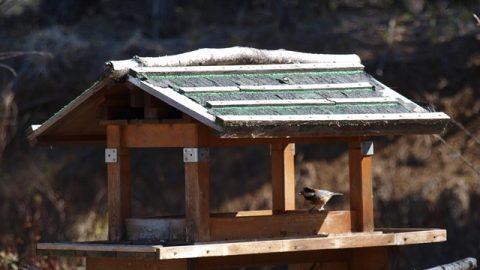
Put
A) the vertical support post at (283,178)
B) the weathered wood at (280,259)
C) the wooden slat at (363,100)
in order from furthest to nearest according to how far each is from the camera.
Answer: the vertical support post at (283,178)
the wooden slat at (363,100)
the weathered wood at (280,259)

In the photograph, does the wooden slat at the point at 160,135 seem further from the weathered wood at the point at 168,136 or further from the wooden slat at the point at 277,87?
the wooden slat at the point at 277,87

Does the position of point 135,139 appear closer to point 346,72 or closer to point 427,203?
point 346,72

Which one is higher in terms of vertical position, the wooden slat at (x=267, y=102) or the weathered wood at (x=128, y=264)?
the wooden slat at (x=267, y=102)

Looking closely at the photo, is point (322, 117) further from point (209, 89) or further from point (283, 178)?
point (283, 178)

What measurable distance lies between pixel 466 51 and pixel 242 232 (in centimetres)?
819

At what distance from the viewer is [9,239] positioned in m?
14.9

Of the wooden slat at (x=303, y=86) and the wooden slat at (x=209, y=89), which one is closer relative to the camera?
the wooden slat at (x=209, y=89)

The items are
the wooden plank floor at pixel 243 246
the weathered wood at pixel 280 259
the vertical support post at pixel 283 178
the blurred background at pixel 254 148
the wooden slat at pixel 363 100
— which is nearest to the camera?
the wooden plank floor at pixel 243 246

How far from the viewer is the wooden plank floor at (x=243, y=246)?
283 inches

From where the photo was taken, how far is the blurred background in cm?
1405

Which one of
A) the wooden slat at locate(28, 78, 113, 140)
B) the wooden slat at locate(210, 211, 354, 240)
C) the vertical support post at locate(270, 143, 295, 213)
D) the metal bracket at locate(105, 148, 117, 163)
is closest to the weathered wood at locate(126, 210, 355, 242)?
the wooden slat at locate(210, 211, 354, 240)

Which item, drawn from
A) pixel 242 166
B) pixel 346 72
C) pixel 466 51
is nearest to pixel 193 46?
pixel 242 166

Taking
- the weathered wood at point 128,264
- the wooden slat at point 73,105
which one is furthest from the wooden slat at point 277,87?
the weathered wood at point 128,264

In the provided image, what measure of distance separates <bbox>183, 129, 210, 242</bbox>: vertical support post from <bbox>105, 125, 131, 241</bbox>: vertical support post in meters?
0.57
